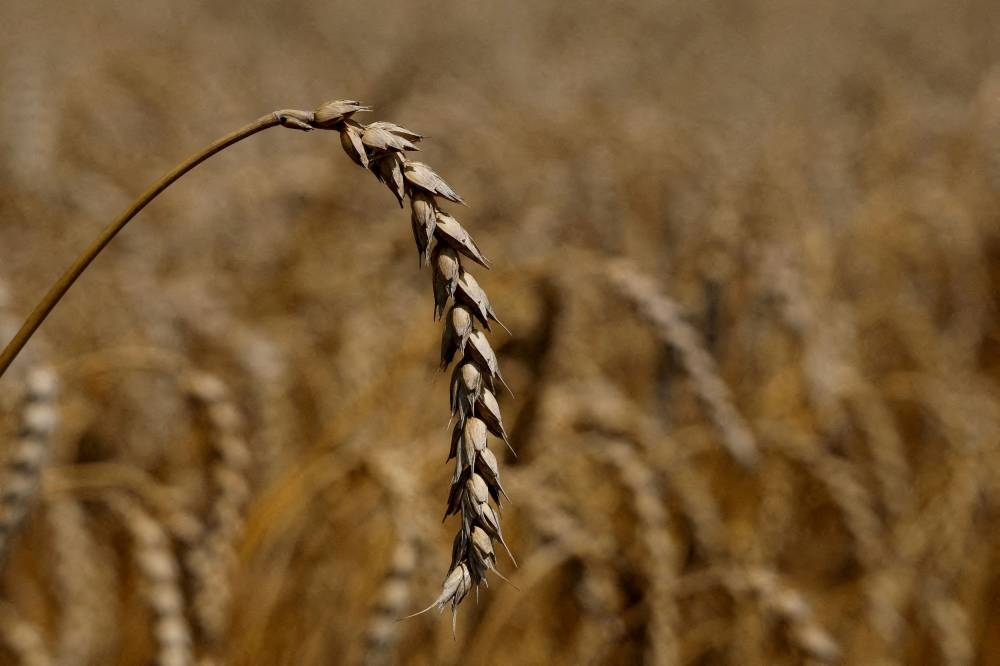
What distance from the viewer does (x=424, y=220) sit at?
0.38 metres

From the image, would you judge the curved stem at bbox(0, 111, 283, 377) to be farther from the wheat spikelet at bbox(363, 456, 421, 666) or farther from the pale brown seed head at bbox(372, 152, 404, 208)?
the wheat spikelet at bbox(363, 456, 421, 666)

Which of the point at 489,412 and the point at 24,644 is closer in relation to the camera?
Answer: the point at 489,412

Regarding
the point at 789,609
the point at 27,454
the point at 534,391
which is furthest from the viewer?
the point at 534,391

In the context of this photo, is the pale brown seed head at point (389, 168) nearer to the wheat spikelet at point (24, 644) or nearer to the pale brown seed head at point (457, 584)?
the pale brown seed head at point (457, 584)

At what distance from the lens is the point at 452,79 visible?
3057mm

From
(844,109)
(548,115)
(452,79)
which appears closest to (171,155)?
(452,79)

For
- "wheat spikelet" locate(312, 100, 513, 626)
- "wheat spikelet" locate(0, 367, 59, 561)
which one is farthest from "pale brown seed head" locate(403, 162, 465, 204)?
"wheat spikelet" locate(0, 367, 59, 561)

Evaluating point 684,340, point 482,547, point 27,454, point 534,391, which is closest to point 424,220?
point 482,547

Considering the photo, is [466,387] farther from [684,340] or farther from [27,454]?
[684,340]

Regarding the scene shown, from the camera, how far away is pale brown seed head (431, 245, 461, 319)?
1.24ft

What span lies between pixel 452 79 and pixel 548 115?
630 millimetres

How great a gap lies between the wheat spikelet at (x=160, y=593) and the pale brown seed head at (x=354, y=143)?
1.44ft

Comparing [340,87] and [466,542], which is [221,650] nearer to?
[466,542]

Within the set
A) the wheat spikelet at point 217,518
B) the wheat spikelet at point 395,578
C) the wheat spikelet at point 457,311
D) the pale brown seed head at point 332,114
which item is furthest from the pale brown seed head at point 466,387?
the wheat spikelet at point 217,518
